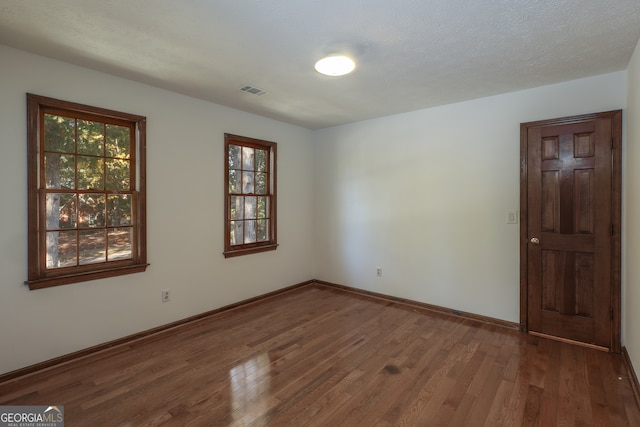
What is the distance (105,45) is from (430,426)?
3.59 meters

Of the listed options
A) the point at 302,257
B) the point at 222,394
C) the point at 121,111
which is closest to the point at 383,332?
the point at 222,394

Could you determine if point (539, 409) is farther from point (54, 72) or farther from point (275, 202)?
point (54, 72)

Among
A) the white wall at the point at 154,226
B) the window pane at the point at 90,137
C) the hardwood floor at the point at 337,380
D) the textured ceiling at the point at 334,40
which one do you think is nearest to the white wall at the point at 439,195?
the textured ceiling at the point at 334,40

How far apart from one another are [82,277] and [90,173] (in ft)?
3.18

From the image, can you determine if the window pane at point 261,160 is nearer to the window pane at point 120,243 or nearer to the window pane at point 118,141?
the window pane at point 118,141

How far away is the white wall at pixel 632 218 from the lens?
2.37 meters

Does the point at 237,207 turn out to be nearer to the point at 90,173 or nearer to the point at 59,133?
the point at 90,173

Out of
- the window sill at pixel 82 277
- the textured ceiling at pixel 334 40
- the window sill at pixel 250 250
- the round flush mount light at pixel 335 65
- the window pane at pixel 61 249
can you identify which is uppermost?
the textured ceiling at pixel 334 40

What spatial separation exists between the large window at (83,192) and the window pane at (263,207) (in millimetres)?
1673

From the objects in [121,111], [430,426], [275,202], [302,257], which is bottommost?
[430,426]

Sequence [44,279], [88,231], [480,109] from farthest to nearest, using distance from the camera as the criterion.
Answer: [480,109] < [88,231] < [44,279]

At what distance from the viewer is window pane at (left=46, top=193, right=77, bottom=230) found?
2711 millimetres

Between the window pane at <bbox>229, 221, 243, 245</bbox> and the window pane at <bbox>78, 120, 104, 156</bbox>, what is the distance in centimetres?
171

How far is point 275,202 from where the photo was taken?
186 inches
